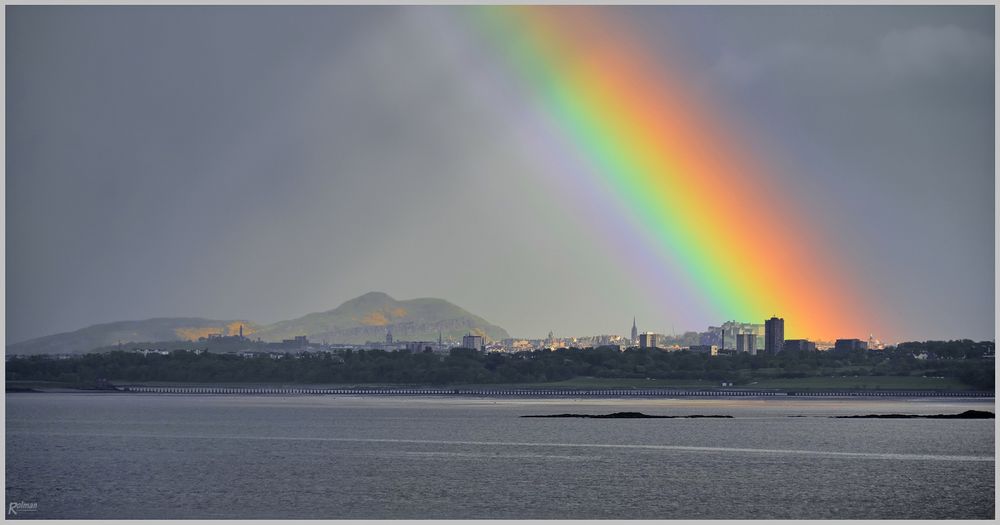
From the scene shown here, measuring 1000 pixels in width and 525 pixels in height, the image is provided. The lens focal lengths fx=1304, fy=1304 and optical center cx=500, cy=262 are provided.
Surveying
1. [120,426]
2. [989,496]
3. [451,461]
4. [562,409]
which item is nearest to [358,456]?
[451,461]

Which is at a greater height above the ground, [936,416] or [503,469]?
[503,469]

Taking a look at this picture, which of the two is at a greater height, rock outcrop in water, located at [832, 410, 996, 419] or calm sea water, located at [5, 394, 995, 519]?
calm sea water, located at [5, 394, 995, 519]

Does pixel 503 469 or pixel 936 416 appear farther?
pixel 936 416

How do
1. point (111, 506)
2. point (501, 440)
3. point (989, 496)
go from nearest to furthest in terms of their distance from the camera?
point (111, 506) < point (989, 496) < point (501, 440)

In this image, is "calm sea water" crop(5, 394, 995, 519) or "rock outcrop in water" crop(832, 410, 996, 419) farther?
"rock outcrop in water" crop(832, 410, 996, 419)

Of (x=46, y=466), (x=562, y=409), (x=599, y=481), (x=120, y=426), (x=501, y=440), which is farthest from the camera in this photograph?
(x=562, y=409)

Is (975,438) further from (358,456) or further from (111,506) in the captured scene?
(111,506)

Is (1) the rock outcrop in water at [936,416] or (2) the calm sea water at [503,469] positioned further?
(1) the rock outcrop in water at [936,416]

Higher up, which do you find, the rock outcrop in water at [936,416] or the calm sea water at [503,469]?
the calm sea water at [503,469]
